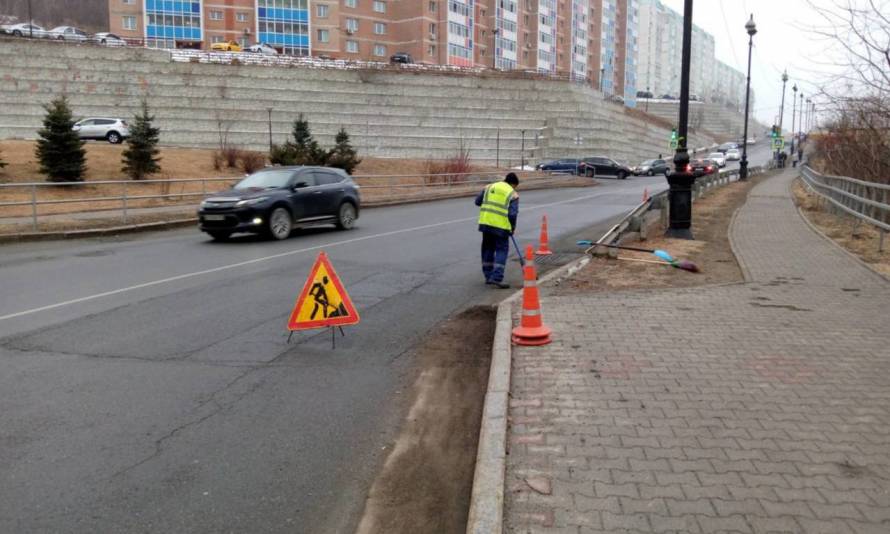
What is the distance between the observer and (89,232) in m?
17.3

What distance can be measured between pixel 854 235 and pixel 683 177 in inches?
174

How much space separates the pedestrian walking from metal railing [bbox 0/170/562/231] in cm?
1008

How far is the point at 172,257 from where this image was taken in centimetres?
1368

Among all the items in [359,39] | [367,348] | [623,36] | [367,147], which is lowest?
[367,348]

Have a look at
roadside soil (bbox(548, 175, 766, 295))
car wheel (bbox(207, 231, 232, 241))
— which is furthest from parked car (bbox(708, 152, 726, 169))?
car wheel (bbox(207, 231, 232, 241))

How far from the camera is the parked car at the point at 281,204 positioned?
15.9 meters

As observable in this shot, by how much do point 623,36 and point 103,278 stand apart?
148m

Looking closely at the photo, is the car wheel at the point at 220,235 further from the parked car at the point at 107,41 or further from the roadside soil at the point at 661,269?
the parked car at the point at 107,41

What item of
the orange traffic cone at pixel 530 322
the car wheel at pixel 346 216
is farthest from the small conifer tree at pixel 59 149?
the orange traffic cone at pixel 530 322

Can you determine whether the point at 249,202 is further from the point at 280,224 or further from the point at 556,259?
the point at 556,259

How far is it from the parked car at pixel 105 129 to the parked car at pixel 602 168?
2985 centimetres

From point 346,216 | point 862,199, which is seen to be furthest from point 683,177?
point 346,216

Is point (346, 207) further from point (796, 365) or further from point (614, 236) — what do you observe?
point (796, 365)

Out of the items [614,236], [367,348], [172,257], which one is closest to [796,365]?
[367,348]
